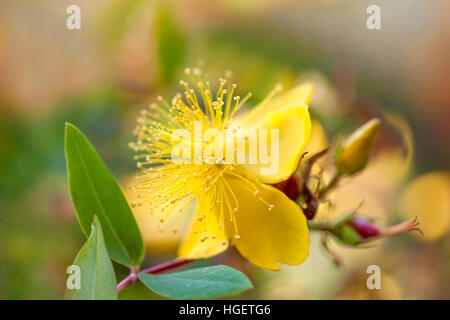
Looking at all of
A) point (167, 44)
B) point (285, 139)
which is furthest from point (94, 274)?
point (167, 44)

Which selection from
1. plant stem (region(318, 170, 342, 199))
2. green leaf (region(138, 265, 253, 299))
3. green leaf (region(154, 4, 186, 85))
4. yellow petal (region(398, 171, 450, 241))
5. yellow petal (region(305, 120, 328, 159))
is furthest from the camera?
yellow petal (region(398, 171, 450, 241))

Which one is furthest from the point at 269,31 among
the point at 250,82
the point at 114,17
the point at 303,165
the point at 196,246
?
the point at 196,246

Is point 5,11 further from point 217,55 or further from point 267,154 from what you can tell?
point 267,154

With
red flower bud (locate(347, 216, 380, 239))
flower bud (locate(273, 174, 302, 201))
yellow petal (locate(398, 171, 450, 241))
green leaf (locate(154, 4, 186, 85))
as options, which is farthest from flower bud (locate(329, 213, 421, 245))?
green leaf (locate(154, 4, 186, 85))

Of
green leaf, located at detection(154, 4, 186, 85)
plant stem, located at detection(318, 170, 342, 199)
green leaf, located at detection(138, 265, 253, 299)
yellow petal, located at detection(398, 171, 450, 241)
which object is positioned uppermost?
green leaf, located at detection(154, 4, 186, 85)

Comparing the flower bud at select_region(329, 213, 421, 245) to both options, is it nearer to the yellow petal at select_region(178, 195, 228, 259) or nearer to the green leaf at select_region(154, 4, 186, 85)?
the yellow petal at select_region(178, 195, 228, 259)

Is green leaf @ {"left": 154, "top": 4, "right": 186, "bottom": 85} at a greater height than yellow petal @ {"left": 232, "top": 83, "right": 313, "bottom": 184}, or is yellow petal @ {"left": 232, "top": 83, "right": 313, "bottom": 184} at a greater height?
green leaf @ {"left": 154, "top": 4, "right": 186, "bottom": 85}

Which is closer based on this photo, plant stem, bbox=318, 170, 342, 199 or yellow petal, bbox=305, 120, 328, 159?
plant stem, bbox=318, 170, 342, 199

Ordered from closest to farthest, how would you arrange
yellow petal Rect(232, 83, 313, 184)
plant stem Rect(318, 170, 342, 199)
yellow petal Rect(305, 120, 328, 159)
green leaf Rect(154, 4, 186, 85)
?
yellow petal Rect(232, 83, 313, 184) < plant stem Rect(318, 170, 342, 199) < yellow petal Rect(305, 120, 328, 159) < green leaf Rect(154, 4, 186, 85)
